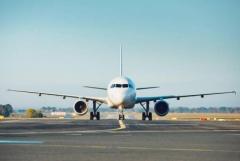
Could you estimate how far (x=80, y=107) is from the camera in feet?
142

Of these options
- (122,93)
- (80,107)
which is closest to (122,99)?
(122,93)

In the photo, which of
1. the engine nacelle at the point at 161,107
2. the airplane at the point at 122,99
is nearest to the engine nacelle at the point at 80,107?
the airplane at the point at 122,99

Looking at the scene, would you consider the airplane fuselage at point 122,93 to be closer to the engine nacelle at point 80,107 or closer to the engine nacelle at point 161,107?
the engine nacelle at point 80,107

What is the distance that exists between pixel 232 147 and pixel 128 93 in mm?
27034

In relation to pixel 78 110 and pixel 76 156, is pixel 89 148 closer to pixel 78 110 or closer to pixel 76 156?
pixel 76 156

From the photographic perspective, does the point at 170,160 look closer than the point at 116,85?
Yes

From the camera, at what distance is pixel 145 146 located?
1261 cm

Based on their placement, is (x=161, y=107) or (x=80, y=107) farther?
(x=80, y=107)

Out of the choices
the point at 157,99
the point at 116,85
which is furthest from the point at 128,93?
the point at 157,99

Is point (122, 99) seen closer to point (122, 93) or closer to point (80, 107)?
point (122, 93)

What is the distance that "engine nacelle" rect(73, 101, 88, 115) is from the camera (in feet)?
142

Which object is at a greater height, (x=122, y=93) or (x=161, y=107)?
(x=122, y=93)

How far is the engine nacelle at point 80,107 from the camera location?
43219 millimetres

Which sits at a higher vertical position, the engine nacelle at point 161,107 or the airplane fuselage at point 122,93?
the airplane fuselage at point 122,93
